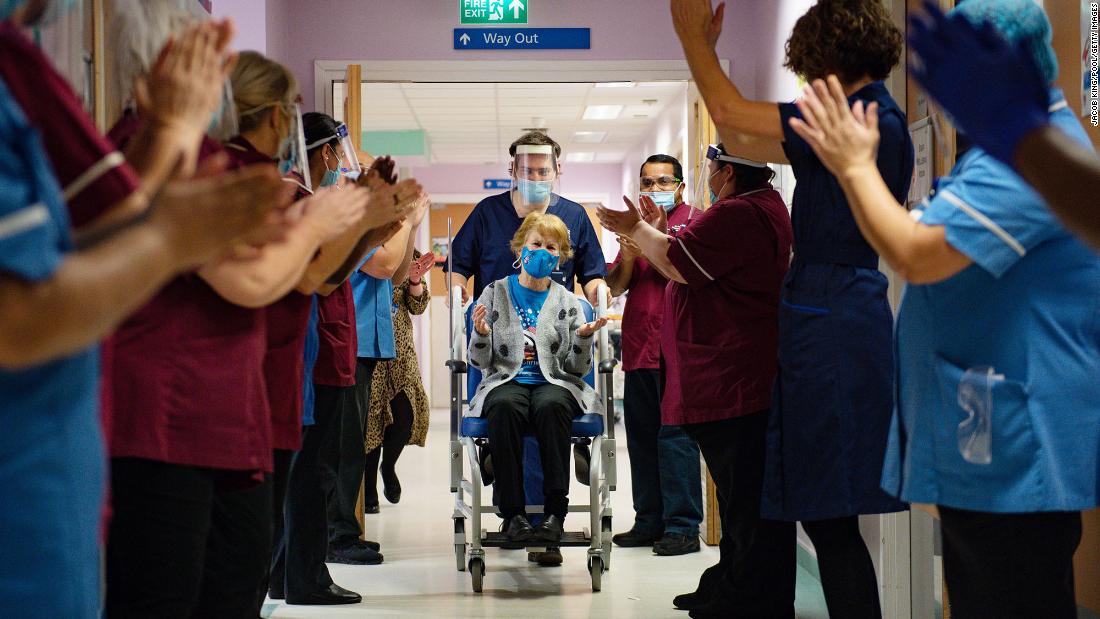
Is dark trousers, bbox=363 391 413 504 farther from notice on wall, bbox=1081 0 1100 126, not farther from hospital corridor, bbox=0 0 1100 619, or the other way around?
notice on wall, bbox=1081 0 1100 126

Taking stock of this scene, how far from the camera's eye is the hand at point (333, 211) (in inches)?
70.7

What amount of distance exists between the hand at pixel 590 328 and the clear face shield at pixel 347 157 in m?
1.14

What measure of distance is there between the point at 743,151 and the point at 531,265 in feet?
5.94

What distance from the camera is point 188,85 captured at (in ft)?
4.44

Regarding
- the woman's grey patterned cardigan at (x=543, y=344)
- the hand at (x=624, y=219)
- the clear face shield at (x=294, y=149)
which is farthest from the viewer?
the woman's grey patterned cardigan at (x=543, y=344)

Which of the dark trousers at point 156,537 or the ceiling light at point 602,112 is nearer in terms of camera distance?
the dark trousers at point 156,537

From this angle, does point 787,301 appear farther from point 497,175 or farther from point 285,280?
point 497,175

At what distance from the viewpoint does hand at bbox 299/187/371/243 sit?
70.7 inches

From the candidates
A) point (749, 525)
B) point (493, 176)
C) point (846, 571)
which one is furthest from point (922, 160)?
point (493, 176)

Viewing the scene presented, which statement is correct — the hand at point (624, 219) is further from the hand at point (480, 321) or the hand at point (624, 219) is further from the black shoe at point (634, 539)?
the black shoe at point (634, 539)

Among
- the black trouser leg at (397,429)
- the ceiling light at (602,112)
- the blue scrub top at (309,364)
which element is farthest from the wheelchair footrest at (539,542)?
the ceiling light at (602,112)

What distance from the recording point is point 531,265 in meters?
4.00

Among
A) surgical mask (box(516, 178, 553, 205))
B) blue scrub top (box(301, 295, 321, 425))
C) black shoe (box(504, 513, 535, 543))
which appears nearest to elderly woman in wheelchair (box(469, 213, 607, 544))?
black shoe (box(504, 513, 535, 543))

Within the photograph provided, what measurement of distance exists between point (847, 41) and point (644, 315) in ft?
8.10
